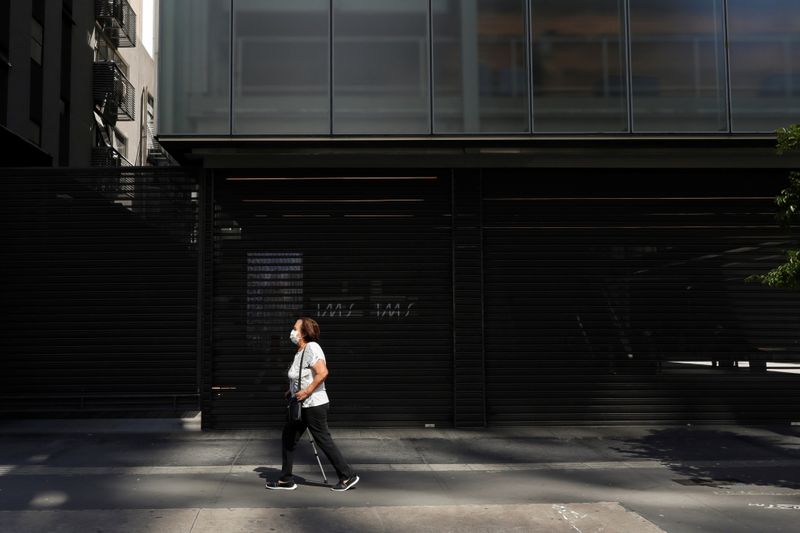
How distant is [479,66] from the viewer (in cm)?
1041

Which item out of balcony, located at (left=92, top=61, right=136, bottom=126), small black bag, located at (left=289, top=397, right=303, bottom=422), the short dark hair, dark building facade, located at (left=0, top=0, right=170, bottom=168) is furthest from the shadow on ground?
balcony, located at (left=92, top=61, right=136, bottom=126)

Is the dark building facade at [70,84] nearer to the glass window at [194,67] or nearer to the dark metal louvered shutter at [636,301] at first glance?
the glass window at [194,67]

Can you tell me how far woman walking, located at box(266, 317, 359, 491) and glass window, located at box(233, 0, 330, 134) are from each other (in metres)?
4.11

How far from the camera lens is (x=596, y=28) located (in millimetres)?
10500

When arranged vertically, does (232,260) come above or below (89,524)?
above

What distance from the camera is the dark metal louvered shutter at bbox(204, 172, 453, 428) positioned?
10852mm

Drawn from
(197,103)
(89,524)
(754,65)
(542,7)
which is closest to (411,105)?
(542,7)

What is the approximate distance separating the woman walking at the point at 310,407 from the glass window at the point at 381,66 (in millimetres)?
4148

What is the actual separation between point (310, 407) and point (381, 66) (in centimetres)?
568

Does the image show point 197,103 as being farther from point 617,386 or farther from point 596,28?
point 617,386

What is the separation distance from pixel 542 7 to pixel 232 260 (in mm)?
6372

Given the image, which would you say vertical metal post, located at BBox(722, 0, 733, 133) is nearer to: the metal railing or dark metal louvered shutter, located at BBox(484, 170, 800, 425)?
dark metal louvered shutter, located at BBox(484, 170, 800, 425)

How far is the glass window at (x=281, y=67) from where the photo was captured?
33.5ft

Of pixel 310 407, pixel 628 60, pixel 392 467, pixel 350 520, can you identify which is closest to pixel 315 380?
pixel 310 407
